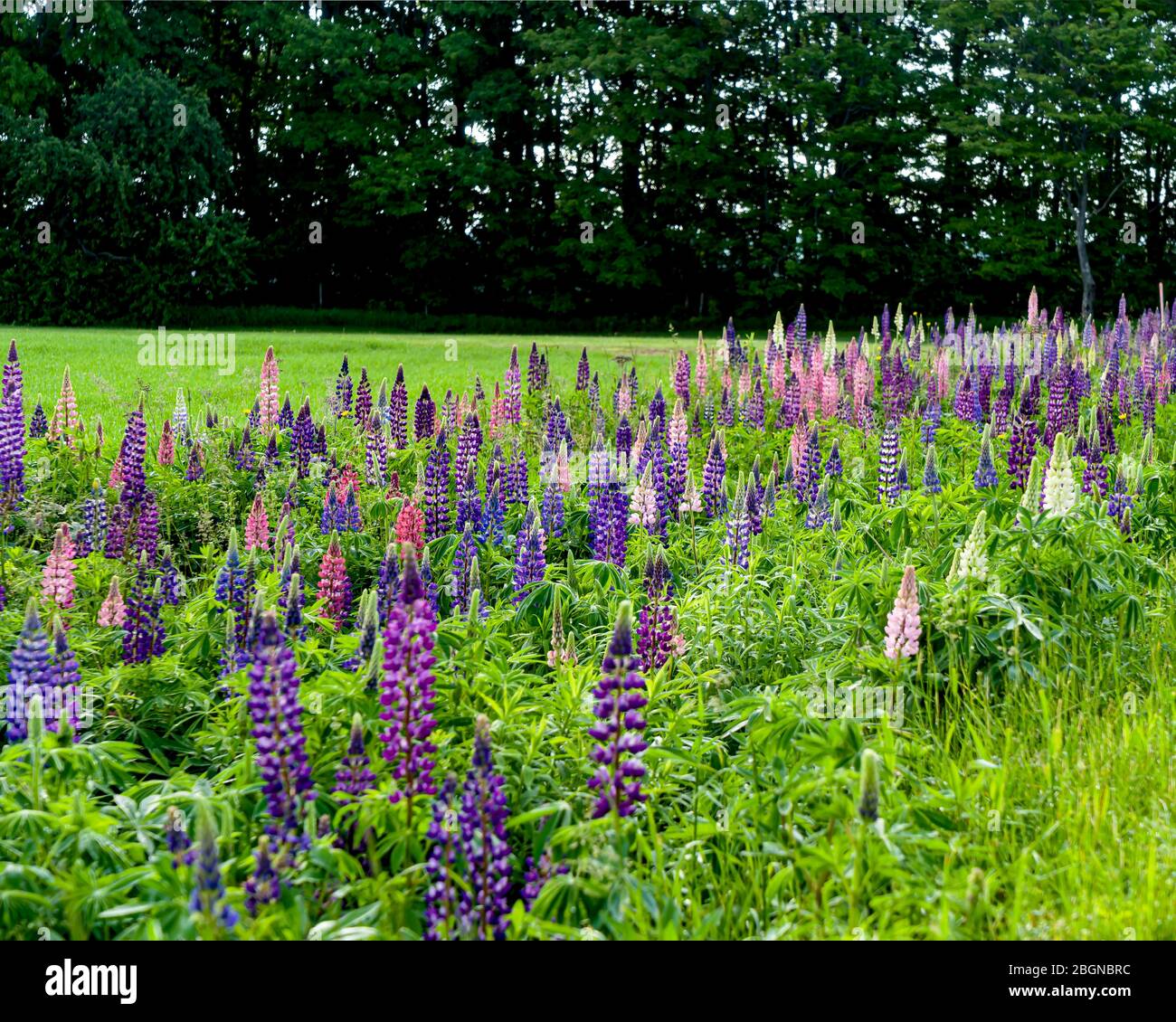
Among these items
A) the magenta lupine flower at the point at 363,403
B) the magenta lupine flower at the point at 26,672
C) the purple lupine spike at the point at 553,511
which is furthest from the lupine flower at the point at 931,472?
the magenta lupine flower at the point at 363,403

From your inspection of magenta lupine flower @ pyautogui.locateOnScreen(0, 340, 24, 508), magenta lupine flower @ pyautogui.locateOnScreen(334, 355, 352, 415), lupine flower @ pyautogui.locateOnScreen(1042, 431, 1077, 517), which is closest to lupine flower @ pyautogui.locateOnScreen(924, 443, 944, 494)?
lupine flower @ pyautogui.locateOnScreen(1042, 431, 1077, 517)

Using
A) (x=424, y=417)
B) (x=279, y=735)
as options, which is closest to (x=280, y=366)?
(x=424, y=417)

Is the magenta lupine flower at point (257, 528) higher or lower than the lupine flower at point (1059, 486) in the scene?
lower

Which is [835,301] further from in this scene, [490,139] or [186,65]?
[186,65]

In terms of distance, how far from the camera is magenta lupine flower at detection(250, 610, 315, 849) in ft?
9.04

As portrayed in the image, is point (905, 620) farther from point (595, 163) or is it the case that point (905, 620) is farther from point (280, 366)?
point (595, 163)

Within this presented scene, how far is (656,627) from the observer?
13.9 ft

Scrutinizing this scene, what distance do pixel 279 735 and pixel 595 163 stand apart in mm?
36469

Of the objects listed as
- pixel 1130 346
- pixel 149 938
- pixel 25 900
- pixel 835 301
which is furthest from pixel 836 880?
pixel 835 301

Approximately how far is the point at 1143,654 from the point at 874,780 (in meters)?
2.73

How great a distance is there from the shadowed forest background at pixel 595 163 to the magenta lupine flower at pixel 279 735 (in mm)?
27741

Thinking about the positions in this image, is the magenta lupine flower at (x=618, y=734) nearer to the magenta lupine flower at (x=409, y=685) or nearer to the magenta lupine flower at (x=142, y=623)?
the magenta lupine flower at (x=409, y=685)

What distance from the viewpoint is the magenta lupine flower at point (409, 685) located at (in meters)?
2.85

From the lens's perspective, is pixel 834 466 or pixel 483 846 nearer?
pixel 483 846
